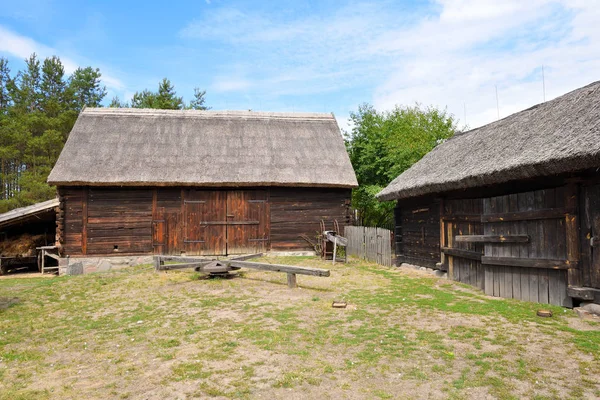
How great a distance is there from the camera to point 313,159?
1650 cm

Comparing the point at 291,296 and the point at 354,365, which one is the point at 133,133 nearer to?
the point at 291,296

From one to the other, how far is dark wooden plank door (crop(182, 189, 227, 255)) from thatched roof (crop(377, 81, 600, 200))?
6625 mm

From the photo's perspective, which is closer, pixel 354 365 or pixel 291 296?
pixel 354 365

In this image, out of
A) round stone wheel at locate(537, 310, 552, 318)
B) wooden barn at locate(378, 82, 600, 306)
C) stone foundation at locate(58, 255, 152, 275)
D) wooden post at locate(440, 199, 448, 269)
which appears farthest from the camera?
stone foundation at locate(58, 255, 152, 275)

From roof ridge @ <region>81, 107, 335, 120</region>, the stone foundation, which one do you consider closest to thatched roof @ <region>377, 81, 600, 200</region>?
roof ridge @ <region>81, 107, 335, 120</region>

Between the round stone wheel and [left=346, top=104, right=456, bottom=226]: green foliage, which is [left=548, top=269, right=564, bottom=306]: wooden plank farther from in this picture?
[left=346, top=104, right=456, bottom=226]: green foliage

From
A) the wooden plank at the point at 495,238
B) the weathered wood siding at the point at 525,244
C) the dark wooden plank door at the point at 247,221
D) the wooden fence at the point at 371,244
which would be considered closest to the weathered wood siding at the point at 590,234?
the weathered wood siding at the point at 525,244

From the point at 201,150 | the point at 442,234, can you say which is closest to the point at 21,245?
the point at 201,150

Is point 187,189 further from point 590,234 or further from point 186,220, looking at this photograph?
point 590,234

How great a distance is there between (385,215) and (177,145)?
15.3 m

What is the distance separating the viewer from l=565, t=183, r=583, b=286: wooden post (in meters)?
6.76

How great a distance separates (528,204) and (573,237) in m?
1.06

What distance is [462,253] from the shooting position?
390 inches

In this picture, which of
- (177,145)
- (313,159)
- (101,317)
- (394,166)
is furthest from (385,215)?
(101,317)
